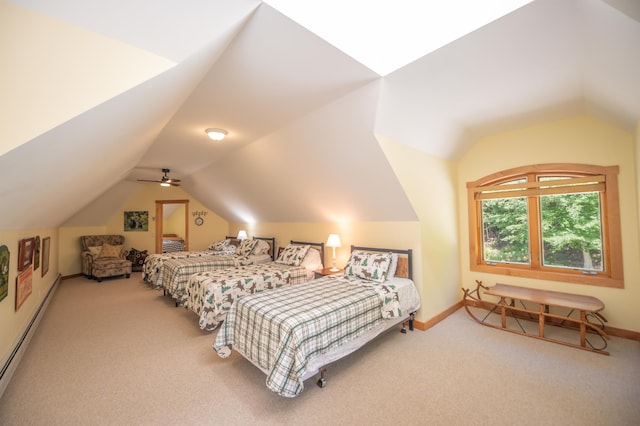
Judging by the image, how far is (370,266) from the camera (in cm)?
354

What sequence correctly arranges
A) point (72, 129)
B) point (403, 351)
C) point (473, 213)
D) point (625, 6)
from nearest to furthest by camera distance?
point (625, 6) → point (72, 129) → point (403, 351) → point (473, 213)

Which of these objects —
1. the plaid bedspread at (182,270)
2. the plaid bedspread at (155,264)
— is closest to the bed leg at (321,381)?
the plaid bedspread at (182,270)

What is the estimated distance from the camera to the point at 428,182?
363cm

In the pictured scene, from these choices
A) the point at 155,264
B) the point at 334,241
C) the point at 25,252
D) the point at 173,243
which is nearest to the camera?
the point at 25,252

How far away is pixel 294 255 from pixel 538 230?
3.80 meters

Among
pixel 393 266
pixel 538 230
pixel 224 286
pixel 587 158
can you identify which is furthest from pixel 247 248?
pixel 587 158

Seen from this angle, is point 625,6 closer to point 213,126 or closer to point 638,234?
point 638,234

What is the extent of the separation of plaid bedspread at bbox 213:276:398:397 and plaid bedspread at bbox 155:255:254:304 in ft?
6.78

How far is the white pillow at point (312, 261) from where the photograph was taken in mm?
4805

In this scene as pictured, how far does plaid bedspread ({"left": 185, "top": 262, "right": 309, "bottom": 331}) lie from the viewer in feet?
11.1

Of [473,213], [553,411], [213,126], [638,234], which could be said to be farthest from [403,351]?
[213,126]

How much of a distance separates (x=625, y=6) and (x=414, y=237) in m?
2.68

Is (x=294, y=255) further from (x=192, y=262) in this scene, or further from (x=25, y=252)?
(x=25, y=252)

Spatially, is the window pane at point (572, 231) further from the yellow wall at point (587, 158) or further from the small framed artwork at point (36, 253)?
the small framed artwork at point (36, 253)
